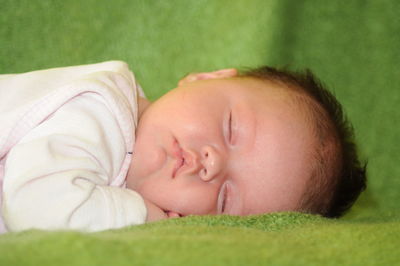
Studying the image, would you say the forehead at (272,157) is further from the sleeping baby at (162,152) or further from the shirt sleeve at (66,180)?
the shirt sleeve at (66,180)

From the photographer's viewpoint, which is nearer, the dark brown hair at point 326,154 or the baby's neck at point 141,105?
the dark brown hair at point 326,154

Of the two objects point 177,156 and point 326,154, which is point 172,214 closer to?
point 177,156

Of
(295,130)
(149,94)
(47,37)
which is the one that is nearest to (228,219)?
(295,130)

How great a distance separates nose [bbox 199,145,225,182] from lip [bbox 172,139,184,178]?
0.15 ft

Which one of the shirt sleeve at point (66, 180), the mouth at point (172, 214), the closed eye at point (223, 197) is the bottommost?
the mouth at point (172, 214)

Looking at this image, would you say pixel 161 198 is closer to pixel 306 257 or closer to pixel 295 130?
pixel 295 130

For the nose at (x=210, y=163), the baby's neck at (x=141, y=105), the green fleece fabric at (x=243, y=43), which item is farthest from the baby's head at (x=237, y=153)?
the green fleece fabric at (x=243, y=43)

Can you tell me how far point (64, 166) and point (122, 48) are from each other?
1.03 meters

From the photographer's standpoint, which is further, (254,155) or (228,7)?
(228,7)

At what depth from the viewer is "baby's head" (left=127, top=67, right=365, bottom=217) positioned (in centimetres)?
120

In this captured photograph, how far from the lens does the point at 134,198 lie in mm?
1118

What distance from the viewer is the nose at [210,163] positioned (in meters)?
1.17

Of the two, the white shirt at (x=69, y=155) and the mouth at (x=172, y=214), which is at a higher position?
the white shirt at (x=69, y=155)

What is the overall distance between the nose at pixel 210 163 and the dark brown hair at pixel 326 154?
0.74ft
